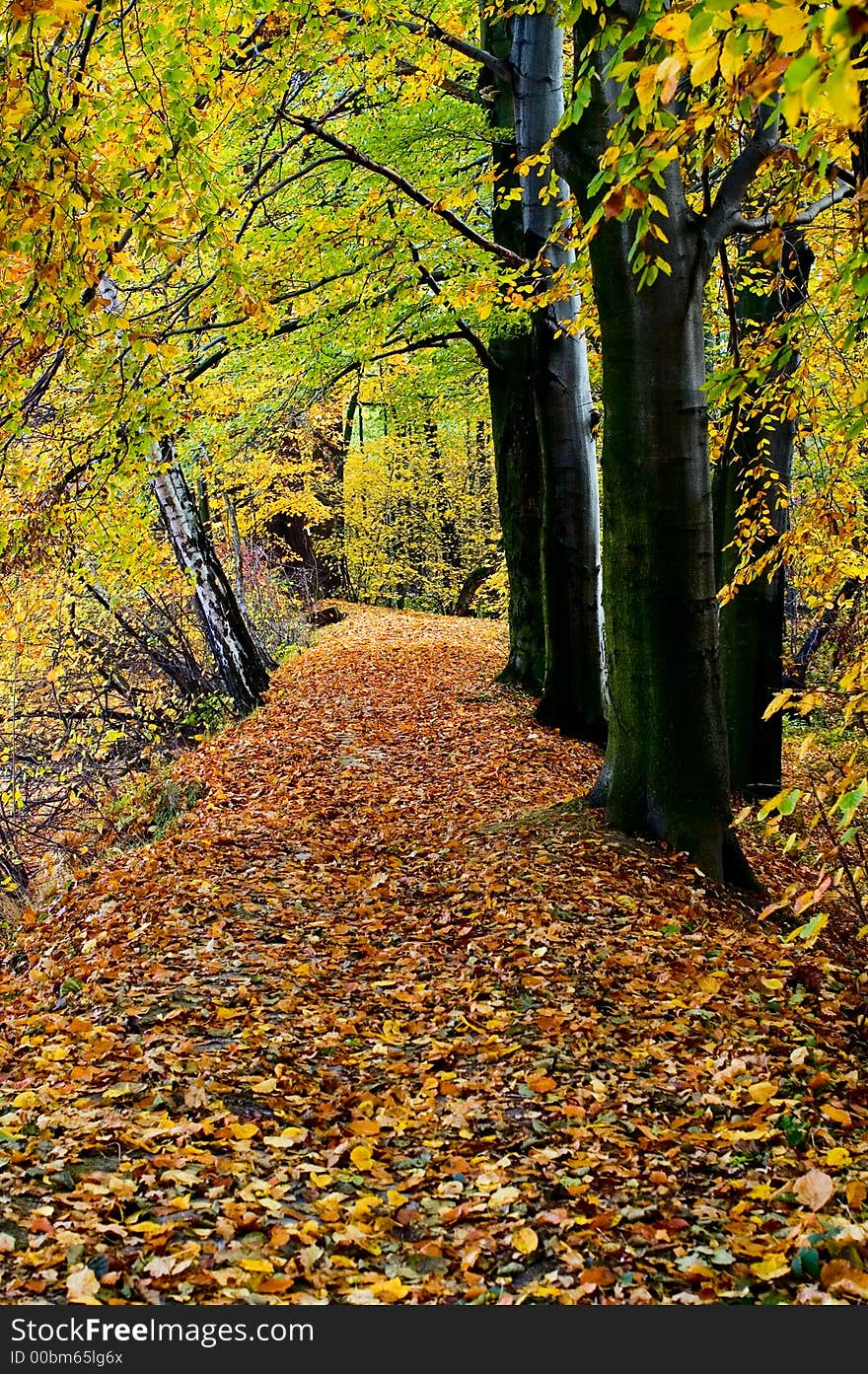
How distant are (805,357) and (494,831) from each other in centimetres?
389

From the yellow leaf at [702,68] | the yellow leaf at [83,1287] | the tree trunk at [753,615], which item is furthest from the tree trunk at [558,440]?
the yellow leaf at [83,1287]

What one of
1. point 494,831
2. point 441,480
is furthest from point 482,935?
point 441,480

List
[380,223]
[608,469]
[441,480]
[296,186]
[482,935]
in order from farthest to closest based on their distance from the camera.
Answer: [441,480] < [296,186] < [380,223] < [608,469] < [482,935]

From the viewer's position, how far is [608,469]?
243 inches

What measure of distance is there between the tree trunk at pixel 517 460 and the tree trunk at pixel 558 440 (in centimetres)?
138

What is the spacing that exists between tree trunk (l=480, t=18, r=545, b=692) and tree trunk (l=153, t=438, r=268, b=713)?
322cm

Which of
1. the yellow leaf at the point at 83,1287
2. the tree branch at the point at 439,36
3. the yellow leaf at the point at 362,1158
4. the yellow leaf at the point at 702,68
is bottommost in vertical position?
the yellow leaf at the point at 362,1158

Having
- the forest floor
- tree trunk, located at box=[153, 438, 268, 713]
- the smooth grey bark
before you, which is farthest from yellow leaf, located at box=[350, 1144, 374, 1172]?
the smooth grey bark

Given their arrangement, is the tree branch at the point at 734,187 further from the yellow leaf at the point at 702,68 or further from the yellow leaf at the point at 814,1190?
the yellow leaf at the point at 814,1190

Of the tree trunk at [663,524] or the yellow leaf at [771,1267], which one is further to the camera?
the tree trunk at [663,524]

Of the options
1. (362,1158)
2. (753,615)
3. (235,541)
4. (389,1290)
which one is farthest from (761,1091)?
(235,541)

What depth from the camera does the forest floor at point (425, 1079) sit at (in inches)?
114

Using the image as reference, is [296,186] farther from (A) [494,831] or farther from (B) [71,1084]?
(B) [71,1084]

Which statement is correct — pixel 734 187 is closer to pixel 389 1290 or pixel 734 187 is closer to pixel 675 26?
pixel 675 26
